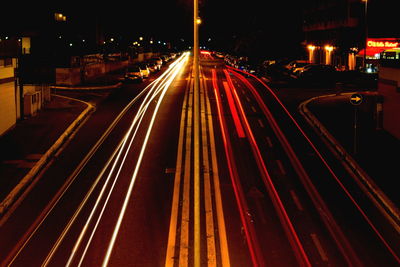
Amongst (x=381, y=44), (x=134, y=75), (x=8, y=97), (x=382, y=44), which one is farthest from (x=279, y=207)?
(x=382, y=44)

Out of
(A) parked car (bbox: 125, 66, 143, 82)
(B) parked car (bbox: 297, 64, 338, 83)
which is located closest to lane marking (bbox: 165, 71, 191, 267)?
(A) parked car (bbox: 125, 66, 143, 82)

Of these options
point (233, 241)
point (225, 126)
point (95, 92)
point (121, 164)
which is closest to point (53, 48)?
point (95, 92)

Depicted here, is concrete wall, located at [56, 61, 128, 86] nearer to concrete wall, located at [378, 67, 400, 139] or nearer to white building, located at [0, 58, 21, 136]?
white building, located at [0, 58, 21, 136]

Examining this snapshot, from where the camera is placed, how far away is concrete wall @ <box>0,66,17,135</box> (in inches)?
841

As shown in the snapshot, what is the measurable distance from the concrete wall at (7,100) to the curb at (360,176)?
1510cm

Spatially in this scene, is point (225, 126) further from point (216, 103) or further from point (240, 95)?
point (240, 95)

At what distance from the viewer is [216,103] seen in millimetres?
29406

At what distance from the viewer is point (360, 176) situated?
1586 centimetres

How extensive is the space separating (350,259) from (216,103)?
2012cm

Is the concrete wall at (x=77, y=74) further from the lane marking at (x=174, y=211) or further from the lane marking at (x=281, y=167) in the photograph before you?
the lane marking at (x=281, y=167)

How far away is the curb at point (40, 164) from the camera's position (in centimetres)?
1326

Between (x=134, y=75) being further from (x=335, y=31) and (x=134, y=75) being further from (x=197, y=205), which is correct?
(x=197, y=205)

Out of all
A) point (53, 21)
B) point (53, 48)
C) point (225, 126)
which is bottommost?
point (225, 126)

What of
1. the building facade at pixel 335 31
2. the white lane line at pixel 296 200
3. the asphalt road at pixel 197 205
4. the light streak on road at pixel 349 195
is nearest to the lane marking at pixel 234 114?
the asphalt road at pixel 197 205
